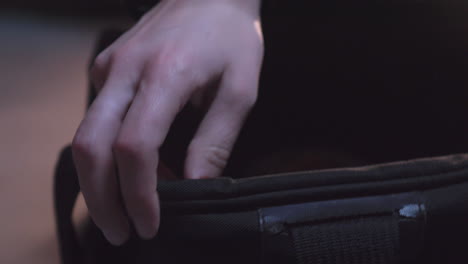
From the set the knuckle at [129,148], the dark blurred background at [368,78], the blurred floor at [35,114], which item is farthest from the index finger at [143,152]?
the blurred floor at [35,114]

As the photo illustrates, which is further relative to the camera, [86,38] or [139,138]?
[86,38]

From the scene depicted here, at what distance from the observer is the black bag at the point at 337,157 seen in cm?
34

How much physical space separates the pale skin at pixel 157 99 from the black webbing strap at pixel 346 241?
101mm

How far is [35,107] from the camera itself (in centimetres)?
101

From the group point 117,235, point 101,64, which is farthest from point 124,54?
point 117,235

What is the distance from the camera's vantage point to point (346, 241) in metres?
0.34

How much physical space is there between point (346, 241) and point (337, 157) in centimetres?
32

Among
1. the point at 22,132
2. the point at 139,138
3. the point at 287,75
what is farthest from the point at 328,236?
the point at 22,132

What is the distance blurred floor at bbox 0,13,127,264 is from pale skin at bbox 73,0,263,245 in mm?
402

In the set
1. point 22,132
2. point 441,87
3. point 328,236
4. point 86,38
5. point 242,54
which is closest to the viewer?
point 328,236

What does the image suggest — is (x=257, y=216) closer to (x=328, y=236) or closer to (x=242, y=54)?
(x=328, y=236)

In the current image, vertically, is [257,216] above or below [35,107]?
above

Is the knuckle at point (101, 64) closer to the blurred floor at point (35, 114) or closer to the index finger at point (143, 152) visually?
the index finger at point (143, 152)

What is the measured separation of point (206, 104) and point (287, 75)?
18 centimetres
